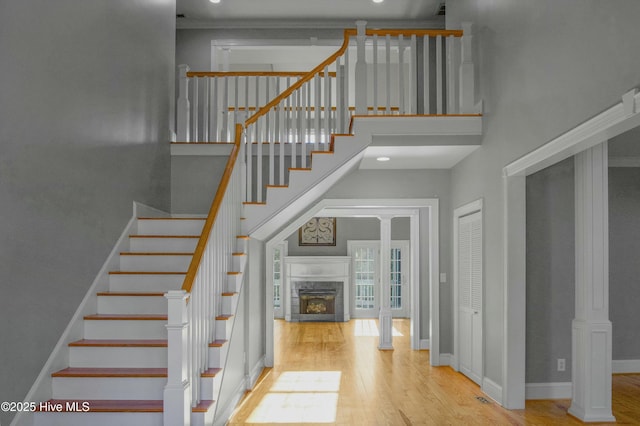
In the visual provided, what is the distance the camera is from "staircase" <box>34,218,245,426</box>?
3.54 meters

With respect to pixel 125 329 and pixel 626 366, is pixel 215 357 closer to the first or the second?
pixel 125 329

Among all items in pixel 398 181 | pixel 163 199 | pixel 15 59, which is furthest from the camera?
pixel 398 181

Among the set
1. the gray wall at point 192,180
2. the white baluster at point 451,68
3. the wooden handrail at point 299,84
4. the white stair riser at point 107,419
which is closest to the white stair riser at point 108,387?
the white stair riser at point 107,419

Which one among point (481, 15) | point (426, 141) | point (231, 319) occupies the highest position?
point (481, 15)

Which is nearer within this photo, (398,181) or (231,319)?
(231,319)

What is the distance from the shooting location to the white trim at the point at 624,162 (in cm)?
638

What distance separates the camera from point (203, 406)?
12.1 ft

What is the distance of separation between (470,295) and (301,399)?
2.33 metres

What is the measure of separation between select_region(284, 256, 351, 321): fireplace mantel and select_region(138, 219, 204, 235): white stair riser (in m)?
7.62

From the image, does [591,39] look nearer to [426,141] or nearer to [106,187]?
[426,141]

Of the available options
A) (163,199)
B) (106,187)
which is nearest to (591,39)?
(106,187)

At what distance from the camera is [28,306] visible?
3.47 metres

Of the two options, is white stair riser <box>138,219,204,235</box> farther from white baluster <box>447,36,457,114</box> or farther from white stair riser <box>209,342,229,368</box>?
white baluster <box>447,36,457,114</box>

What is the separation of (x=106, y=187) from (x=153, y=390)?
1823mm
